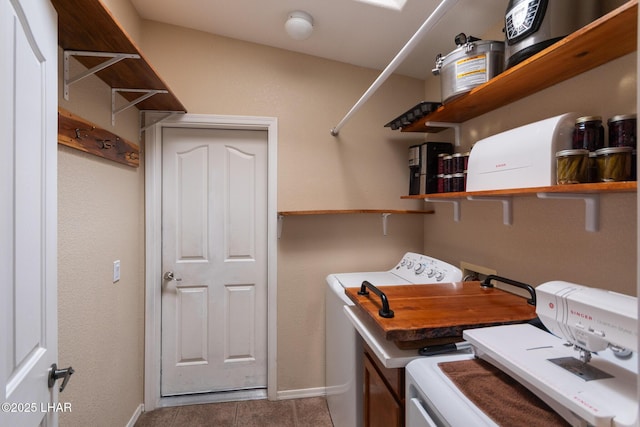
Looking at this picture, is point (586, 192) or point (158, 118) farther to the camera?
point (158, 118)

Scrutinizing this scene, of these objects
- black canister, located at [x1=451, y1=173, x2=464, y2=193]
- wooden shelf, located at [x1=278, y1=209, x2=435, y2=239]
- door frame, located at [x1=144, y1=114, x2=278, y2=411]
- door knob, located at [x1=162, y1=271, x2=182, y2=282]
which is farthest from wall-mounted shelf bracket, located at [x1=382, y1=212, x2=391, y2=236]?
door knob, located at [x1=162, y1=271, x2=182, y2=282]

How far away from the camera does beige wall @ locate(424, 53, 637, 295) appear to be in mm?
1022

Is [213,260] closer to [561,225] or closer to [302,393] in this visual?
[302,393]

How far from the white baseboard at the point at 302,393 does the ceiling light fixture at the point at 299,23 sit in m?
2.47

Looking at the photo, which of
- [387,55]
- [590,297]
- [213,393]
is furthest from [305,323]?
[387,55]

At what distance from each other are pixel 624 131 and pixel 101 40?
1.81 meters

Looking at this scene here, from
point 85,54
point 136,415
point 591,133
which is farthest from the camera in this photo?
point 136,415

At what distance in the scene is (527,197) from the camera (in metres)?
1.43

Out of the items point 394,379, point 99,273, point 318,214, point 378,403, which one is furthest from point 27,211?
point 318,214

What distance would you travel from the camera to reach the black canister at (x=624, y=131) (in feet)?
2.86

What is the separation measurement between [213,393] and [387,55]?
278 centimetres

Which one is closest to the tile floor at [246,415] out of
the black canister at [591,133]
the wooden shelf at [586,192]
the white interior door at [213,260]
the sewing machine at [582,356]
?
the white interior door at [213,260]

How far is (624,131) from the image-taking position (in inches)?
34.9

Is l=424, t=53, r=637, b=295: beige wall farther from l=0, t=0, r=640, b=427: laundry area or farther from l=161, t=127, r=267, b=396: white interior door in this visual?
l=161, t=127, r=267, b=396: white interior door
